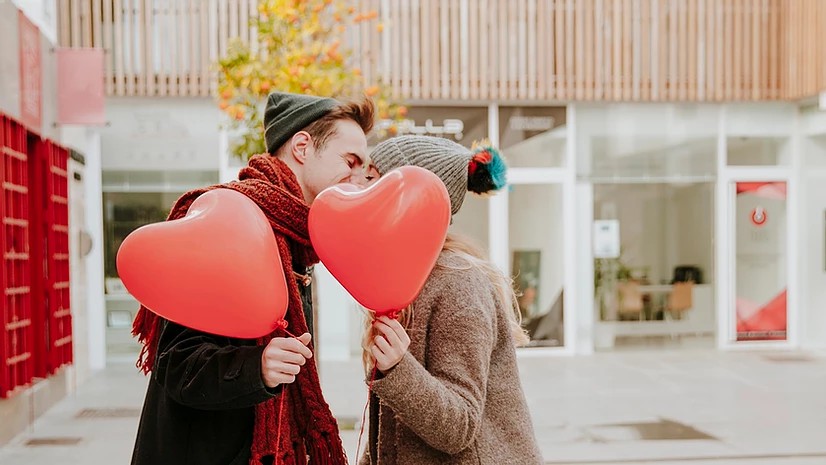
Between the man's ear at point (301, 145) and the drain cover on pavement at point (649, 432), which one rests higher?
the man's ear at point (301, 145)

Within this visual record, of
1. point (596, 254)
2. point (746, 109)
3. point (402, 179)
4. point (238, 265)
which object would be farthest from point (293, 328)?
point (746, 109)

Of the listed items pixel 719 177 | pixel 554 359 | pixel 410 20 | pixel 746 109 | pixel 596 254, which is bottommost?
pixel 554 359

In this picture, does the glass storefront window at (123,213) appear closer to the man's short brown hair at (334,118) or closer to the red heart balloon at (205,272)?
the man's short brown hair at (334,118)

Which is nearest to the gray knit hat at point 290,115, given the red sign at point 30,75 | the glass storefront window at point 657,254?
the red sign at point 30,75

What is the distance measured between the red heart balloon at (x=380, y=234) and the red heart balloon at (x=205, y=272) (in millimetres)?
147

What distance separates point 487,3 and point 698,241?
4.56 m

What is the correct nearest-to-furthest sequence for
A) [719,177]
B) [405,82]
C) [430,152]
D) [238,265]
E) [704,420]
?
[238,265] < [430,152] < [704,420] < [405,82] < [719,177]

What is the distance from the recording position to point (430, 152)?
2129 mm

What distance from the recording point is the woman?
1.84 metres

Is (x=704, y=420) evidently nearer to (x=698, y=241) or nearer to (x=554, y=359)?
(x=554, y=359)

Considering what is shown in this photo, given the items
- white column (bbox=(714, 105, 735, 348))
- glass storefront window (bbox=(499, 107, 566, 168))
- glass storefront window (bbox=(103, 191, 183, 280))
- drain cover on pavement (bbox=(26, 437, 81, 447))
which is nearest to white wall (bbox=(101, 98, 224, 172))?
glass storefront window (bbox=(103, 191, 183, 280))

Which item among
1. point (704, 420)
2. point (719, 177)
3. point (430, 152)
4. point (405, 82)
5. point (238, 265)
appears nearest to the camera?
point (238, 265)

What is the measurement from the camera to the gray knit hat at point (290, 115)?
6.63 feet

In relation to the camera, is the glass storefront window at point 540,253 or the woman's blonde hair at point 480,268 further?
the glass storefront window at point 540,253
